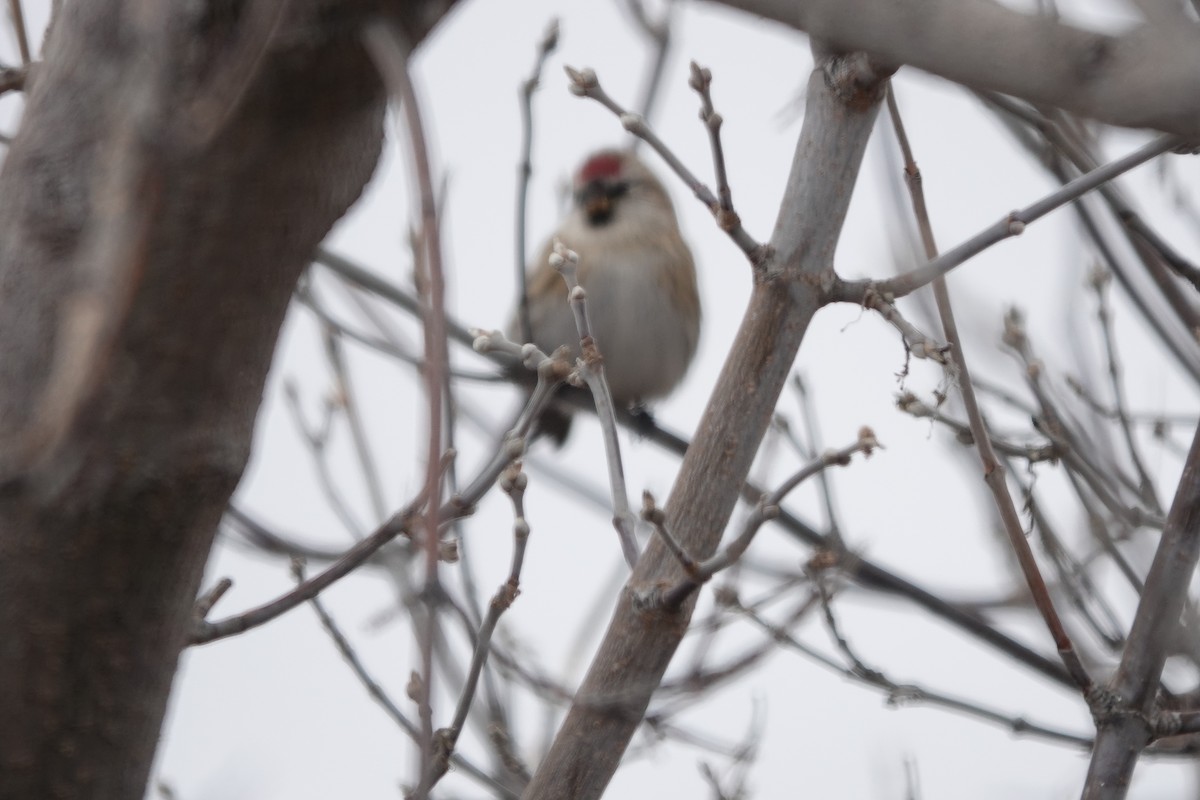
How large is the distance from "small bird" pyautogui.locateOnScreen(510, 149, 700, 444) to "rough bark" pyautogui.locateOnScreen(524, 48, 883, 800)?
8.12 ft

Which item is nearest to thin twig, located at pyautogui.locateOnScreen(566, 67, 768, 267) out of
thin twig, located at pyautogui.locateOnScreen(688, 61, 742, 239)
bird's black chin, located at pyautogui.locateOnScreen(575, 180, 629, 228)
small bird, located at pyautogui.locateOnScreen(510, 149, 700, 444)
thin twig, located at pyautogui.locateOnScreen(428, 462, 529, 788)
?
thin twig, located at pyautogui.locateOnScreen(688, 61, 742, 239)

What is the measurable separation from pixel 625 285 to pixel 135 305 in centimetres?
341

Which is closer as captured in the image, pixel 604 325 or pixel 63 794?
pixel 63 794

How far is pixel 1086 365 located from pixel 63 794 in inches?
82.4

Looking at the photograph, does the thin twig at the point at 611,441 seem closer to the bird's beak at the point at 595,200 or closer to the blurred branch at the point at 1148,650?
the blurred branch at the point at 1148,650

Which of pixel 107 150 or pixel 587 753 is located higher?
pixel 587 753

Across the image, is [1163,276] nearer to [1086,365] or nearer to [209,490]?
[1086,365]

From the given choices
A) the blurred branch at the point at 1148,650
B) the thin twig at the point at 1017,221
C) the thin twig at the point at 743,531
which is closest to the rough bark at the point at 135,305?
the thin twig at the point at 743,531

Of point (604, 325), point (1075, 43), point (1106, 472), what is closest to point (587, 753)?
point (1075, 43)

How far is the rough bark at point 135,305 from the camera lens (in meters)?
0.77

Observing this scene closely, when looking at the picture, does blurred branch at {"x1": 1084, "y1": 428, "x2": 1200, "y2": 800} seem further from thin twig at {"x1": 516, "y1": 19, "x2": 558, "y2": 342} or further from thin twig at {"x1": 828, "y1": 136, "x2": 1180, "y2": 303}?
thin twig at {"x1": 516, "y1": 19, "x2": 558, "y2": 342}

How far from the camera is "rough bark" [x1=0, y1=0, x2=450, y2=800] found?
30.3 inches

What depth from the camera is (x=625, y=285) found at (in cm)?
418

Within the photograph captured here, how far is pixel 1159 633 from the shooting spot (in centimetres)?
160
